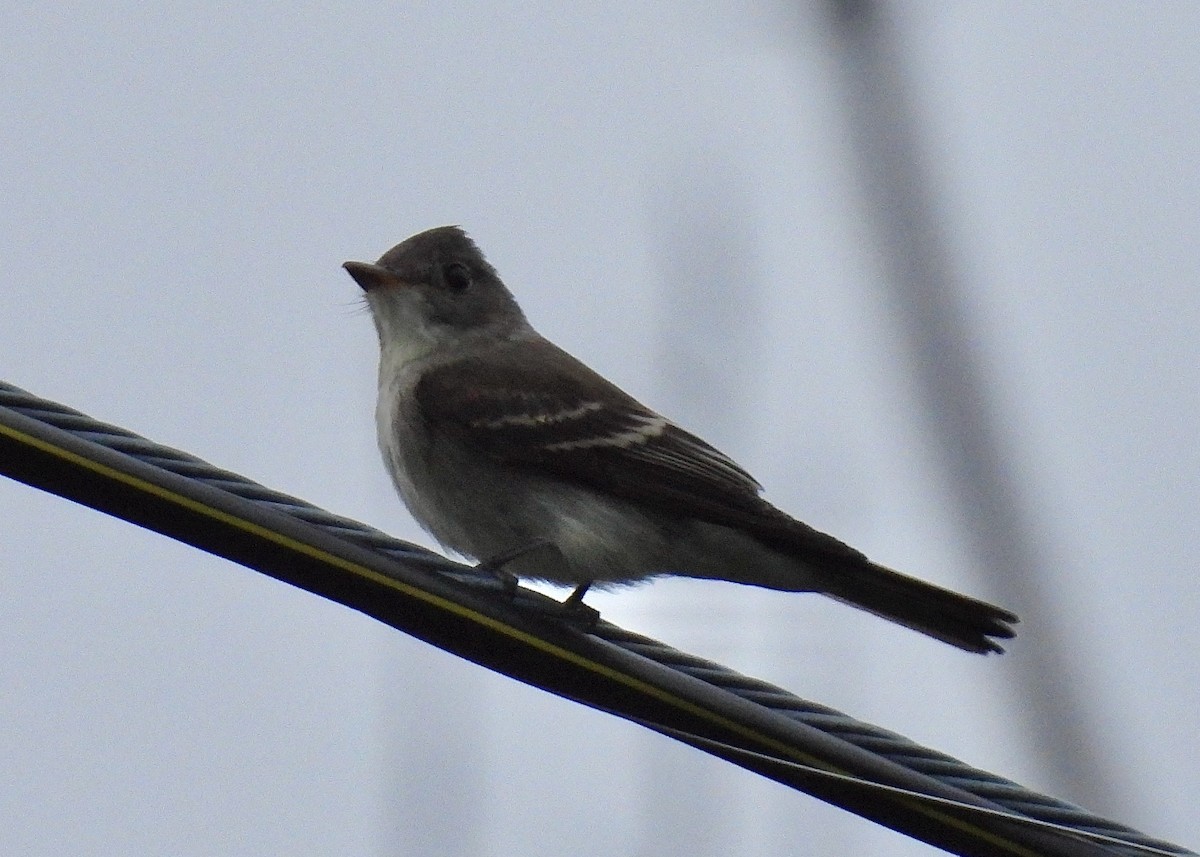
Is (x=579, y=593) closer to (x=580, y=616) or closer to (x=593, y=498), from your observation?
(x=593, y=498)

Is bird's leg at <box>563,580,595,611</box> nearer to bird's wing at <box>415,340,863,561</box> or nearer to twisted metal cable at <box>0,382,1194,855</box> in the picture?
bird's wing at <box>415,340,863,561</box>

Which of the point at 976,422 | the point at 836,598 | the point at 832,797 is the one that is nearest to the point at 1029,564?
the point at 976,422

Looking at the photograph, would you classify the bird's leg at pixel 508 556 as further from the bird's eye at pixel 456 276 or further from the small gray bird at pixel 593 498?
the bird's eye at pixel 456 276

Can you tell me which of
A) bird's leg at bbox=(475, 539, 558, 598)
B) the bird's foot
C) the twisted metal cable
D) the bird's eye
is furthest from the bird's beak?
the twisted metal cable

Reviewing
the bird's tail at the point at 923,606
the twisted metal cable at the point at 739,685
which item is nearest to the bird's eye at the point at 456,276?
the bird's tail at the point at 923,606

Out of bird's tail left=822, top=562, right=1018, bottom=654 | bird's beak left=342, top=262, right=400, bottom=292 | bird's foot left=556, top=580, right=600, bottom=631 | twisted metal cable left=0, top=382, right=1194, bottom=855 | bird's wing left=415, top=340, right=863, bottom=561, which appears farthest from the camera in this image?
bird's beak left=342, top=262, right=400, bottom=292

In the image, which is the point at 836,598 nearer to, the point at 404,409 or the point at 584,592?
the point at 584,592
